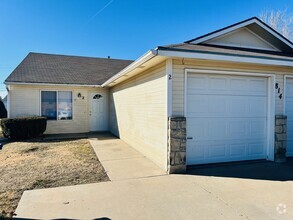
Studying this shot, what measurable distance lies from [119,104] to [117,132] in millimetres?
1461

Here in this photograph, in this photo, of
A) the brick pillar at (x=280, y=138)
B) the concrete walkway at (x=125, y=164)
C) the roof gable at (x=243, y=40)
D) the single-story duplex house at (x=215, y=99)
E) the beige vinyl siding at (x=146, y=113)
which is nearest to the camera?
the concrete walkway at (x=125, y=164)

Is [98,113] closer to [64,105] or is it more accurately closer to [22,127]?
[64,105]

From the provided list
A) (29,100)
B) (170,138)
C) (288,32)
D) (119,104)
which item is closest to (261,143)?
(170,138)

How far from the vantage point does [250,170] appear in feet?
16.4

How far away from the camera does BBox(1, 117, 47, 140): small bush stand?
30.4ft

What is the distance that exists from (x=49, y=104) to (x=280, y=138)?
10525 millimetres

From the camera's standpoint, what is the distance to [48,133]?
11203 millimetres

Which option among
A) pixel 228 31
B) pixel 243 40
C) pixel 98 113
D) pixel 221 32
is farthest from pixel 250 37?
pixel 98 113

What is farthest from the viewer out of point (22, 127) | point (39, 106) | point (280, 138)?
point (39, 106)

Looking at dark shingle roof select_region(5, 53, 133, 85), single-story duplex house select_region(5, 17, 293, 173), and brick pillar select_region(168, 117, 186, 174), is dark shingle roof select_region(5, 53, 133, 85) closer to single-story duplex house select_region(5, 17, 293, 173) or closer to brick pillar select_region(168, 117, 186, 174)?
single-story duplex house select_region(5, 17, 293, 173)

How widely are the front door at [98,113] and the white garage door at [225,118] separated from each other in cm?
799

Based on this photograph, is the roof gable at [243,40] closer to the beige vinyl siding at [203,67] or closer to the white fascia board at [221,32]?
the white fascia board at [221,32]

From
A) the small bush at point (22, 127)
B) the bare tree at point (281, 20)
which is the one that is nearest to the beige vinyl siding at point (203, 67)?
the small bush at point (22, 127)

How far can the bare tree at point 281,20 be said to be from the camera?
15.9 metres
